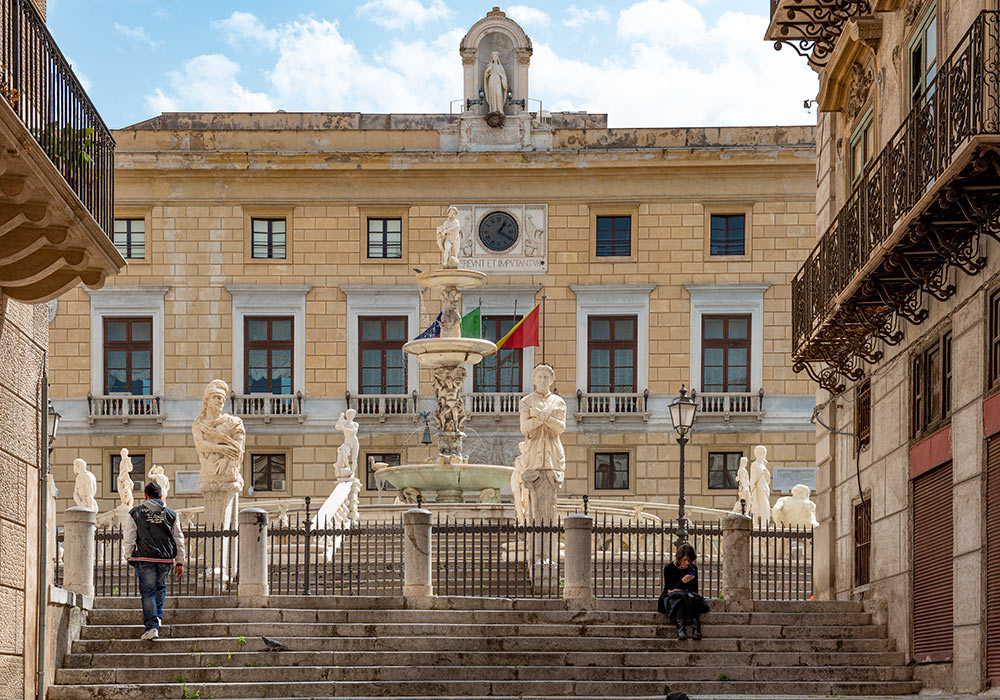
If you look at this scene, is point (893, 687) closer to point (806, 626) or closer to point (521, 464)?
point (806, 626)

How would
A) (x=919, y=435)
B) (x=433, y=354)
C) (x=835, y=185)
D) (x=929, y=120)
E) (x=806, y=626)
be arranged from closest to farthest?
(x=929, y=120) → (x=919, y=435) → (x=806, y=626) → (x=835, y=185) → (x=433, y=354)

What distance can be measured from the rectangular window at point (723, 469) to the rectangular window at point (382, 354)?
826cm

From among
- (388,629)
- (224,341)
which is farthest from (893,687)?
(224,341)

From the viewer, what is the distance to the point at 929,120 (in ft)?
55.2

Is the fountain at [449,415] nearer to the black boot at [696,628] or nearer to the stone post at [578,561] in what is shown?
the stone post at [578,561]

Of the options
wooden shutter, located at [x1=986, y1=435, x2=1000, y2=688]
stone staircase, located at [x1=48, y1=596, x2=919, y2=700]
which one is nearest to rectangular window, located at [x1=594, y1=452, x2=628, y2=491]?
stone staircase, located at [x1=48, y1=596, x2=919, y2=700]

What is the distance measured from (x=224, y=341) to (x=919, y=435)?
103ft

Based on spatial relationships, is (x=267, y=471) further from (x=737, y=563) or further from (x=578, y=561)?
(x=737, y=563)

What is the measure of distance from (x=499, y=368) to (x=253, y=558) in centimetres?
2716

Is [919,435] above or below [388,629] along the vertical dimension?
above

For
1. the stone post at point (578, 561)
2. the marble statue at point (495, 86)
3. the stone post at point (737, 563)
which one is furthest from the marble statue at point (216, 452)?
the marble statue at point (495, 86)

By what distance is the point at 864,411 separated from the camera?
907 inches

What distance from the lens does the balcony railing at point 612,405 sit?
4778 centimetres

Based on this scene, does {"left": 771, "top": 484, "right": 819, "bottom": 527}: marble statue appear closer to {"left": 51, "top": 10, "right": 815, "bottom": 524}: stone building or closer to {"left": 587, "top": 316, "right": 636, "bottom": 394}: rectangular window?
{"left": 51, "top": 10, "right": 815, "bottom": 524}: stone building
